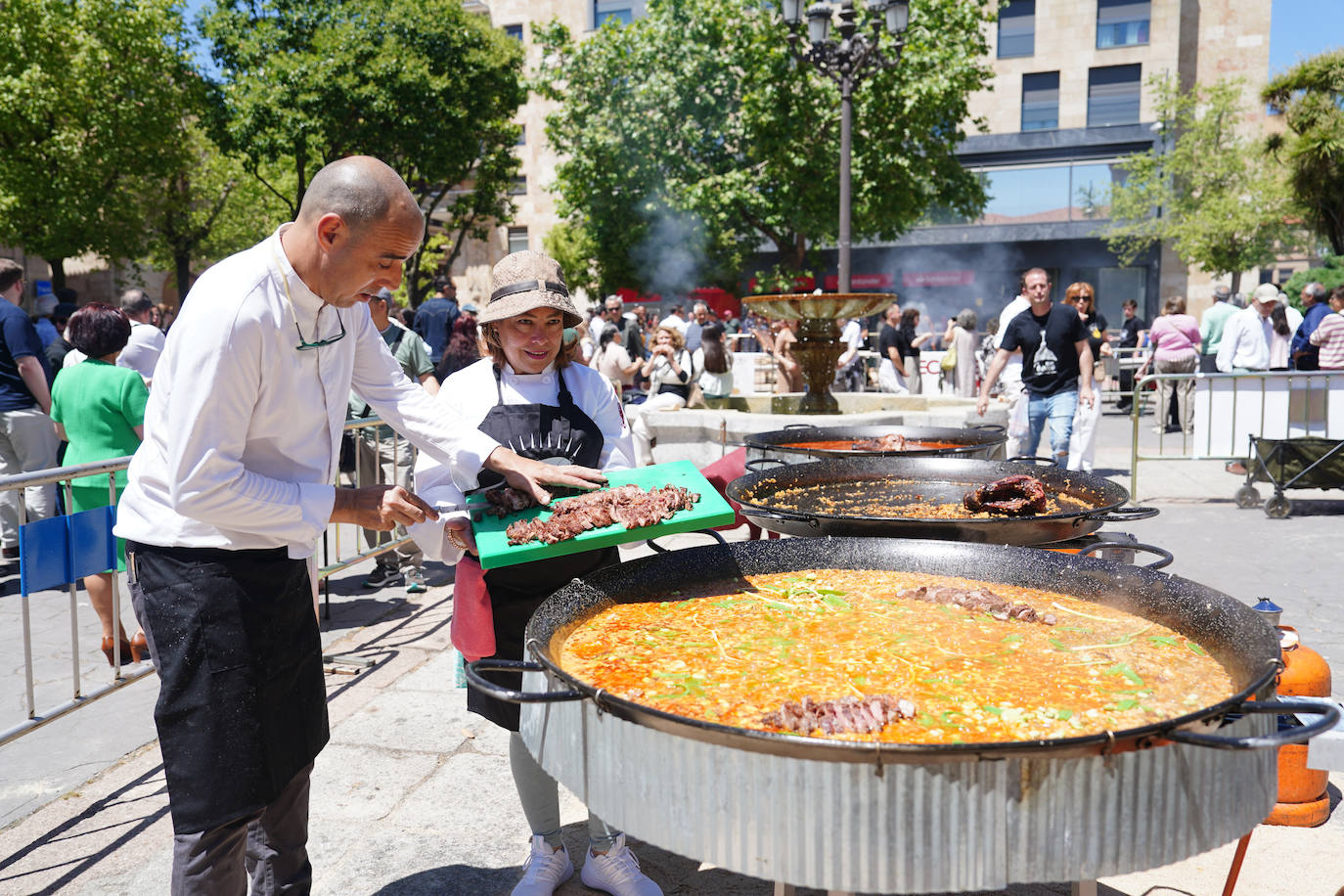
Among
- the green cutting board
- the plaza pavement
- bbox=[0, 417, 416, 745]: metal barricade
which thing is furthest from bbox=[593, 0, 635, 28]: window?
the green cutting board

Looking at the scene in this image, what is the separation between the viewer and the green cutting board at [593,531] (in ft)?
8.18

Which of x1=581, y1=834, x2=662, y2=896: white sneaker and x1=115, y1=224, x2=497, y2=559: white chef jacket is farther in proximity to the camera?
x1=581, y1=834, x2=662, y2=896: white sneaker

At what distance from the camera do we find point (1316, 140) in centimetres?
3134

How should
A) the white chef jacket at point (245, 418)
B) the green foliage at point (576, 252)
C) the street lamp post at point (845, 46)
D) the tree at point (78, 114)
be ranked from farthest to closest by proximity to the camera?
the green foliage at point (576, 252)
the tree at point (78, 114)
the street lamp post at point (845, 46)
the white chef jacket at point (245, 418)

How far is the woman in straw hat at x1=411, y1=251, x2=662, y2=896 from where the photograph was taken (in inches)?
120

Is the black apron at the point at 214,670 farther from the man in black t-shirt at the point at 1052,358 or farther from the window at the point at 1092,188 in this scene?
the window at the point at 1092,188

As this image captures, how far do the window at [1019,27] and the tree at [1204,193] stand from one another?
5797 mm

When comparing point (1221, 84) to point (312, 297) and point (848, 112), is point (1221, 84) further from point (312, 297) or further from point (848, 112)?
point (312, 297)

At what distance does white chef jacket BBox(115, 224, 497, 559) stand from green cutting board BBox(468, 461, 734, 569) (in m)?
0.43

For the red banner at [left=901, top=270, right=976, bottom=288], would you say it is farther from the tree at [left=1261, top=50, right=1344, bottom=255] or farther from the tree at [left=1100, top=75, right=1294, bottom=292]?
the tree at [left=1261, top=50, right=1344, bottom=255]

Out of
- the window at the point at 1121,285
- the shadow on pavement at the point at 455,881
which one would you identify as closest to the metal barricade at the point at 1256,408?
the shadow on pavement at the point at 455,881

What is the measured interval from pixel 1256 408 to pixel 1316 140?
2748cm

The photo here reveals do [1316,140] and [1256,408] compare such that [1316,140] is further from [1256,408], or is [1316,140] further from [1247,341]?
[1256,408]

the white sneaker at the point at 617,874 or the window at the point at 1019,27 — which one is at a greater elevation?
the window at the point at 1019,27
